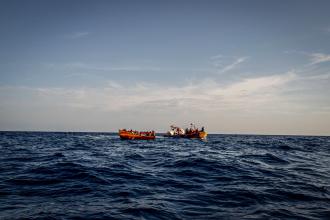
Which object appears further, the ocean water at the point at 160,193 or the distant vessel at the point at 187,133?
the distant vessel at the point at 187,133

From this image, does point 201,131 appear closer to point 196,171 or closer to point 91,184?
point 196,171

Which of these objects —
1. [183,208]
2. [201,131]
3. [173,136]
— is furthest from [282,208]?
[173,136]

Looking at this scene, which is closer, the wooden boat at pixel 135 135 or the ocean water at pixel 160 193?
the ocean water at pixel 160 193

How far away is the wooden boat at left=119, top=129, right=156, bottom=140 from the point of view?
5812 cm

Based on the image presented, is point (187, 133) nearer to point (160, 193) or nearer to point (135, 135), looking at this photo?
point (135, 135)

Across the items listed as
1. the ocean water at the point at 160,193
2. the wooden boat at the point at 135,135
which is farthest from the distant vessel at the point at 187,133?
the ocean water at the point at 160,193

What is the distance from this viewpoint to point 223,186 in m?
11.3

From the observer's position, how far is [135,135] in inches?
2338

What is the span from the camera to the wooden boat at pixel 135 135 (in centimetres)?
5812

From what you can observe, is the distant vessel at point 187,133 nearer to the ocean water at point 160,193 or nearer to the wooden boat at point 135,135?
the wooden boat at point 135,135

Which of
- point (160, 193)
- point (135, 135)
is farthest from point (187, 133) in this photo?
point (160, 193)

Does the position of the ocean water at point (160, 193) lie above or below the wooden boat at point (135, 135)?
below

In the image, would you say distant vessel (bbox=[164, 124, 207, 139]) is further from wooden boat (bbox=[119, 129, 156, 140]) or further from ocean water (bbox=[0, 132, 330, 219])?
ocean water (bbox=[0, 132, 330, 219])

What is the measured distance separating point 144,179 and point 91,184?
257cm
